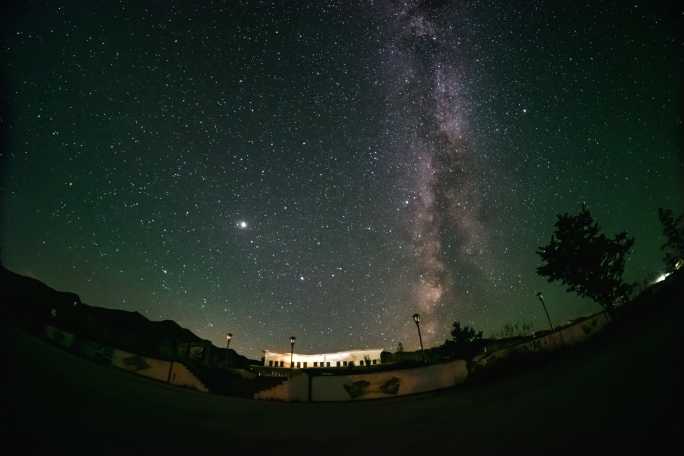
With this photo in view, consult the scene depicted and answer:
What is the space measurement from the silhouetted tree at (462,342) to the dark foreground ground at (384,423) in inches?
1137

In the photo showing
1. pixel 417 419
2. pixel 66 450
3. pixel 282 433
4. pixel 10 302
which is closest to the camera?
pixel 66 450

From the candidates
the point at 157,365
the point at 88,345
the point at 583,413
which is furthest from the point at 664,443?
the point at 88,345

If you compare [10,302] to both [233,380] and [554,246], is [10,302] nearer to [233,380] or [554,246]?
[233,380]

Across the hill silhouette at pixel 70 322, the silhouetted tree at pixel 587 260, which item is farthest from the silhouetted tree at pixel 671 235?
the hill silhouette at pixel 70 322

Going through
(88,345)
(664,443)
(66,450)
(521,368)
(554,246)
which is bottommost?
(664,443)

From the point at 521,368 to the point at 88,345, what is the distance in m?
23.4

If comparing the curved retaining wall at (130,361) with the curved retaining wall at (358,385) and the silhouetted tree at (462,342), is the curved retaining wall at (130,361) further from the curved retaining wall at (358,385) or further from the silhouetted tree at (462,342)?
the silhouetted tree at (462,342)

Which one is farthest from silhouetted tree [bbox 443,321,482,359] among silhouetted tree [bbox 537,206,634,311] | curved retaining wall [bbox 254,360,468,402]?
curved retaining wall [bbox 254,360,468,402]

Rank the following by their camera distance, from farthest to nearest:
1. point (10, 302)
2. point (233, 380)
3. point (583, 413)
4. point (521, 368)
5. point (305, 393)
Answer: point (233, 380), point (10, 302), point (521, 368), point (305, 393), point (583, 413)

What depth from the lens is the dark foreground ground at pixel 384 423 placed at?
3678 millimetres

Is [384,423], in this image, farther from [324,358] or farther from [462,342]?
[324,358]

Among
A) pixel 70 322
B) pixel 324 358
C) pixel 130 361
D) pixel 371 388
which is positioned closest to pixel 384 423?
pixel 371 388

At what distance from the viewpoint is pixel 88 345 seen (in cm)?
1553

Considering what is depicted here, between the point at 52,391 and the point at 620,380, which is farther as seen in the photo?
the point at 52,391
